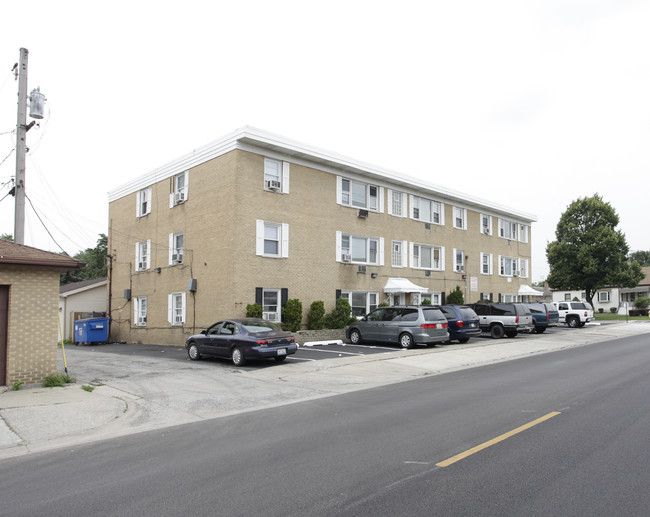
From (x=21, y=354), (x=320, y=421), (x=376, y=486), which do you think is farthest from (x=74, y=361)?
(x=376, y=486)

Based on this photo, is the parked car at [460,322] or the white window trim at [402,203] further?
the white window trim at [402,203]

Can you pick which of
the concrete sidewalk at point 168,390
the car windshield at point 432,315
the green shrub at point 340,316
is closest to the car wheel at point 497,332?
the concrete sidewalk at point 168,390

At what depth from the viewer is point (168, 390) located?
11.3 metres

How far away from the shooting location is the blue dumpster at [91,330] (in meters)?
27.0

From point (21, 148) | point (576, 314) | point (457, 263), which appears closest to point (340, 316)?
point (457, 263)

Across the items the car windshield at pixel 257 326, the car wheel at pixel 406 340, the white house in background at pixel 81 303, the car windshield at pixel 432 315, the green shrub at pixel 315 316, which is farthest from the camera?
the white house in background at pixel 81 303

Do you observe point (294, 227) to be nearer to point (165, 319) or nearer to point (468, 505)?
point (165, 319)

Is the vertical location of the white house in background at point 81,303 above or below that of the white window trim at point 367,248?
below

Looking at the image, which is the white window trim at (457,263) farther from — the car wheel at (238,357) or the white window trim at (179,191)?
the car wheel at (238,357)

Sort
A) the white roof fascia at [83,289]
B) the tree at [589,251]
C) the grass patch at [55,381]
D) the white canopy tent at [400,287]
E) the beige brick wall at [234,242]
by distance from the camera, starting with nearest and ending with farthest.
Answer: the grass patch at [55,381] → the beige brick wall at [234,242] → the white canopy tent at [400,287] → the white roof fascia at [83,289] → the tree at [589,251]

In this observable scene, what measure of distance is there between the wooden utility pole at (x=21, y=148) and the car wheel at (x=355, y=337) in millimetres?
12752

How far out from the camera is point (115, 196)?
3012 cm

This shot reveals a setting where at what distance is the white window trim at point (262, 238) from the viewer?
849 inches

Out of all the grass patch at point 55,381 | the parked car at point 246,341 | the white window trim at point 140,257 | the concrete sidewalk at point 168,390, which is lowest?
the concrete sidewalk at point 168,390
